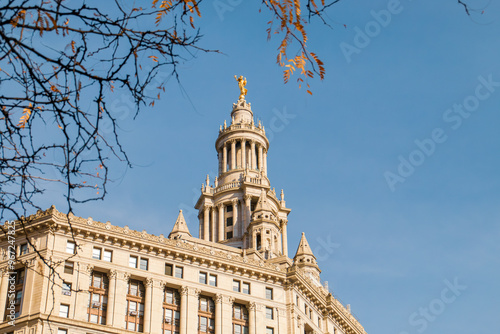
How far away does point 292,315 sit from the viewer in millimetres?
79375

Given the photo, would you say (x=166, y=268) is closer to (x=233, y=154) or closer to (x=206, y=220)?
(x=206, y=220)

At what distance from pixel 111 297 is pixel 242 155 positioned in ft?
199

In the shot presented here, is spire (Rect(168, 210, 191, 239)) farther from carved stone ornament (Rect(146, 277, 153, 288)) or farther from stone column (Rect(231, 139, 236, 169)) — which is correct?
carved stone ornament (Rect(146, 277, 153, 288))

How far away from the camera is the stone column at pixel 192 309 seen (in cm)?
7294

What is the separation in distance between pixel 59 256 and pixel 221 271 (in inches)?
717

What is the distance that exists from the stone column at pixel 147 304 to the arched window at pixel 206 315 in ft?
18.7

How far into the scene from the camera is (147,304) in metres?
71.9

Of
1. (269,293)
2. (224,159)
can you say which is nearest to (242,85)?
(224,159)

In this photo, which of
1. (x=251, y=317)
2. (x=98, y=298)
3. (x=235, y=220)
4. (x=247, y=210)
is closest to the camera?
(x=98, y=298)

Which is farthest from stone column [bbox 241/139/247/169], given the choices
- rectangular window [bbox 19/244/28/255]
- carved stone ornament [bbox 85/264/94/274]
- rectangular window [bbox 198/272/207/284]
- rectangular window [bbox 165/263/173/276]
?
rectangular window [bbox 19/244/28/255]

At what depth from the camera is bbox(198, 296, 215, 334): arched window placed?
243 ft

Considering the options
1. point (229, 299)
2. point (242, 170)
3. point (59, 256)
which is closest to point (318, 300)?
point (229, 299)

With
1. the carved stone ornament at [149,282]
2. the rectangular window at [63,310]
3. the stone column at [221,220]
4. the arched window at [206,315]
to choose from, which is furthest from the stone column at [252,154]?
A: the rectangular window at [63,310]

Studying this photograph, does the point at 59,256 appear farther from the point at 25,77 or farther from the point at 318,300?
the point at 25,77
